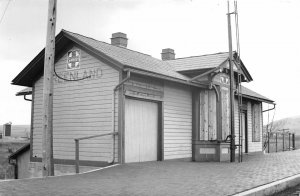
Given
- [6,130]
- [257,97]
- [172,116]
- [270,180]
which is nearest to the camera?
[270,180]

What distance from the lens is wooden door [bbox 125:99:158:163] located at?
1352 cm

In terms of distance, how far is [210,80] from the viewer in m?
16.2

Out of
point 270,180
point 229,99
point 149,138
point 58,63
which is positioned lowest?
point 270,180

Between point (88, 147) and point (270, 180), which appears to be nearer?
point (270, 180)

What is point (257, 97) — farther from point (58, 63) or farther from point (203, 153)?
point (58, 63)

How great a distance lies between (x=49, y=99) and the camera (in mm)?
11633

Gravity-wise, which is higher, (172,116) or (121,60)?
(121,60)

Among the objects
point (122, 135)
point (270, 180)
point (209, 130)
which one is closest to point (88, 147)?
point (122, 135)

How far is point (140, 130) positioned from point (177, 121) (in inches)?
85.9

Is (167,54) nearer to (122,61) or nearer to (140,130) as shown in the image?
(140,130)

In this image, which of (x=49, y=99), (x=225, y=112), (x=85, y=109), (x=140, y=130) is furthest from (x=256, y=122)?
(x=49, y=99)

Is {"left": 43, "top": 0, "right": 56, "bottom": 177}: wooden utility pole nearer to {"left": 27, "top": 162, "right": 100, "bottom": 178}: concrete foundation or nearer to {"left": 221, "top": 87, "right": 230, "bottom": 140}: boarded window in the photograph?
{"left": 27, "top": 162, "right": 100, "bottom": 178}: concrete foundation

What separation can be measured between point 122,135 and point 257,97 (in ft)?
36.6

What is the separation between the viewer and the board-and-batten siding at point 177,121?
50.1 feet
